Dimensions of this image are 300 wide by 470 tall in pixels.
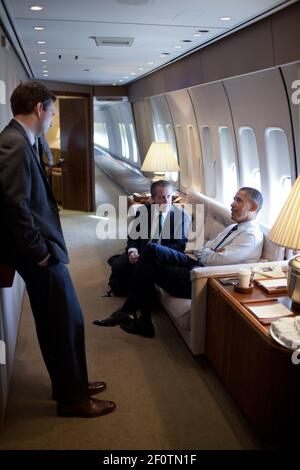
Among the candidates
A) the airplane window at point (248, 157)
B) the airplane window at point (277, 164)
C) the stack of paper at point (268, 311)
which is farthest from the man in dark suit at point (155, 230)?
the stack of paper at point (268, 311)

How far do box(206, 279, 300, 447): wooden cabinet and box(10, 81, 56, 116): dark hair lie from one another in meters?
1.59

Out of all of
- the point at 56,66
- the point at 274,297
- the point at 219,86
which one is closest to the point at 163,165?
the point at 219,86

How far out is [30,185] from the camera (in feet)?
7.26

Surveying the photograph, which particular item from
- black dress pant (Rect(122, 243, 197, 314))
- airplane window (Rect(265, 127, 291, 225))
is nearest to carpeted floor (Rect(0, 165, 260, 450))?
black dress pant (Rect(122, 243, 197, 314))

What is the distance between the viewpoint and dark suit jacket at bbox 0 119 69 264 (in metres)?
2.13

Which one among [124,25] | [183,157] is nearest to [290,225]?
[124,25]

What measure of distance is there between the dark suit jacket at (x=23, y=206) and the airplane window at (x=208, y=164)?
3.97 meters

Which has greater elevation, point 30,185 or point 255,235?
point 30,185

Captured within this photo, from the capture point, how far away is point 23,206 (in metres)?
2.15

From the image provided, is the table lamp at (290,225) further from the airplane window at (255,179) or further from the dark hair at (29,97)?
the airplane window at (255,179)

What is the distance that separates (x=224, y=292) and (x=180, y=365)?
2.67 feet

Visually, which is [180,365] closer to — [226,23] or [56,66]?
[226,23]

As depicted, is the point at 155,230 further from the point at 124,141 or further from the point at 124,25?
the point at 124,141

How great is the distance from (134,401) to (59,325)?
2.57 ft
